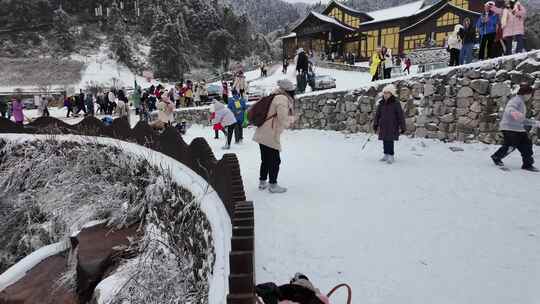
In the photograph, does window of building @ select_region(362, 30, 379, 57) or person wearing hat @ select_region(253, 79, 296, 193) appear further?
window of building @ select_region(362, 30, 379, 57)

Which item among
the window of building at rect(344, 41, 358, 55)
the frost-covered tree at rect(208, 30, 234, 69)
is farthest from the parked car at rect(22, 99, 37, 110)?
the window of building at rect(344, 41, 358, 55)

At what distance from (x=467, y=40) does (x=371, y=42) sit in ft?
92.7

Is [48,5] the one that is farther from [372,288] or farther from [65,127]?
[372,288]

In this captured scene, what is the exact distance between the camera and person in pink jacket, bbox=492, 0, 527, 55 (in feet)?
25.5

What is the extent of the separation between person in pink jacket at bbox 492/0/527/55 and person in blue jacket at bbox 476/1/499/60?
0.14m

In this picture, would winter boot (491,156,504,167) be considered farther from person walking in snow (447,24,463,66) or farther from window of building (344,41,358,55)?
window of building (344,41,358,55)

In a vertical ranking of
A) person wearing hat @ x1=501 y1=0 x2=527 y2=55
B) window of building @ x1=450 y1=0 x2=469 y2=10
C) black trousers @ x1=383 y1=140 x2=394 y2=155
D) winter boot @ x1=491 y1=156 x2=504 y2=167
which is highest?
window of building @ x1=450 y1=0 x2=469 y2=10

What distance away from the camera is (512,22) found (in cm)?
787

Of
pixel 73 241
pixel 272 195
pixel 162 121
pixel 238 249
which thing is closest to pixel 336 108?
pixel 162 121

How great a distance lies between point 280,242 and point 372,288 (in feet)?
3.51

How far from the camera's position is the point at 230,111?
887cm

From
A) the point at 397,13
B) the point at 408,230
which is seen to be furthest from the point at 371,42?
the point at 408,230

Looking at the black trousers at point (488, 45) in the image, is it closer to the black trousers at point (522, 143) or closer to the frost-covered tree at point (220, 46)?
the black trousers at point (522, 143)

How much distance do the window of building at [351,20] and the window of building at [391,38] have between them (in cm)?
377
